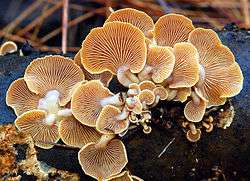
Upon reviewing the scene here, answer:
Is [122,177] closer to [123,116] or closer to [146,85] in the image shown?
[123,116]

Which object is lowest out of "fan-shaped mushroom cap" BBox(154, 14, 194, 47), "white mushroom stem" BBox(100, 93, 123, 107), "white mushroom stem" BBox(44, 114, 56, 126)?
"white mushroom stem" BBox(44, 114, 56, 126)

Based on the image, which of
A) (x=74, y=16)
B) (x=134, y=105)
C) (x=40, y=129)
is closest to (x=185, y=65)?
(x=134, y=105)

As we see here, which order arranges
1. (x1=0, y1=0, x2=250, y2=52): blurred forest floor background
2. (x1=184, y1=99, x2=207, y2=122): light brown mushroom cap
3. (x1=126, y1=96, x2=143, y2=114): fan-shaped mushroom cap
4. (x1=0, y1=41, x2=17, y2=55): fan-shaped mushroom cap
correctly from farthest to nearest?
(x1=0, y1=0, x2=250, y2=52): blurred forest floor background
(x1=0, y1=41, x2=17, y2=55): fan-shaped mushroom cap
(x1=184, y1=99, x2=207, y2=122): light brown mushroom cap
(x1=126, y1=96, x2=143, y2=114): fan-shaped mushroom cap

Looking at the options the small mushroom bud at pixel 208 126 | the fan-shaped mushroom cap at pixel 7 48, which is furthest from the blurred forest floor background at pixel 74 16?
the small mushroom bud at pixel 208 126

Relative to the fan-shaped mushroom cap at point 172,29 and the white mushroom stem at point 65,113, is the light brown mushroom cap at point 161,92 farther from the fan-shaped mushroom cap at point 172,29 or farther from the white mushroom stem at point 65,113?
the white mushroom stem at point 65,113

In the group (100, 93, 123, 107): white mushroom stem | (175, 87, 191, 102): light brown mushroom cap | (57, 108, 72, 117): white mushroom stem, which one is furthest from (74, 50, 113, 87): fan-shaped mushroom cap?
(175, 87, 191, 102): light brown mushroom cap

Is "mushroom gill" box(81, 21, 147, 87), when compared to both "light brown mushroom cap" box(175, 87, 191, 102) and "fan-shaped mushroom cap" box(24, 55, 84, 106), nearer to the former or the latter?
"fan-shaped mushroom cap" box(24, 55, 84, 106)
